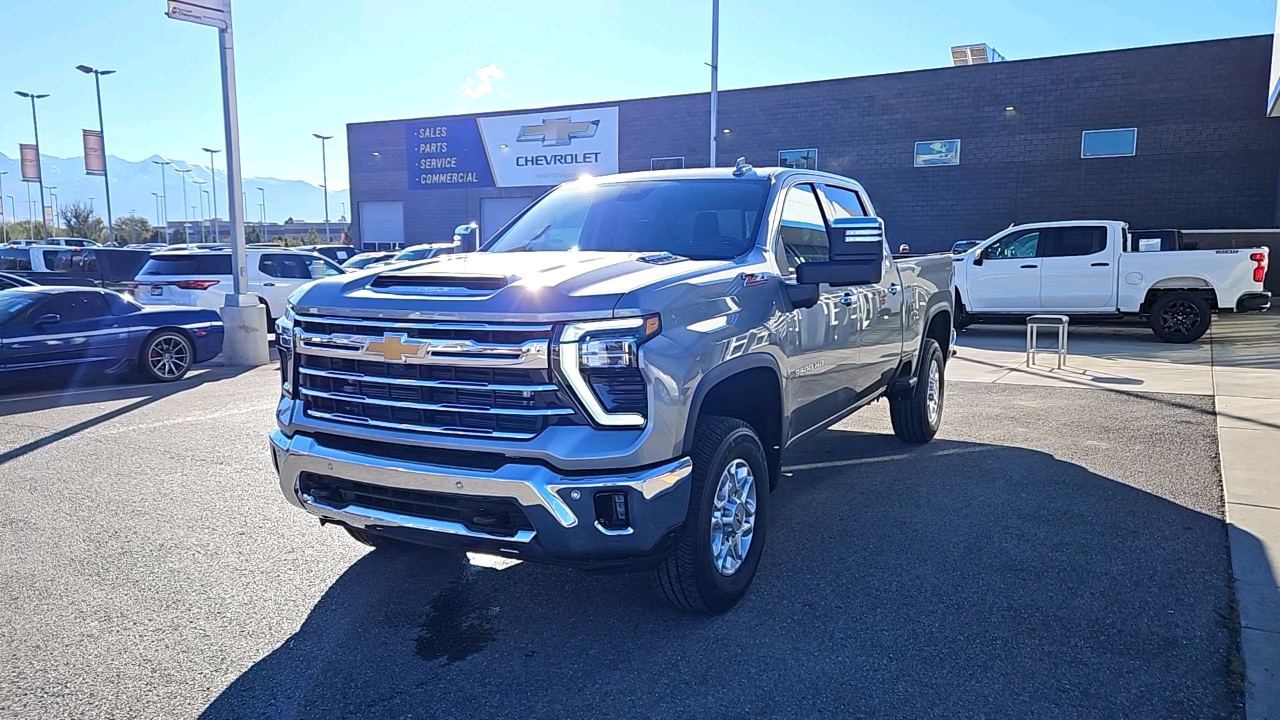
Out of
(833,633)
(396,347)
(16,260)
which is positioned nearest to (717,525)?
(833,633)

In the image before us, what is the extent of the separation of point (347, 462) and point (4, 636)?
170 centimetres

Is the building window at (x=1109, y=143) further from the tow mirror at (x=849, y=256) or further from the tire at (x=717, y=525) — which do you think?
the tire at (x=717, y=525)

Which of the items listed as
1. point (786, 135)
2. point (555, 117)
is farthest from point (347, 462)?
point (555, 117)

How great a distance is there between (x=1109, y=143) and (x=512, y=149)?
2053 centimetres

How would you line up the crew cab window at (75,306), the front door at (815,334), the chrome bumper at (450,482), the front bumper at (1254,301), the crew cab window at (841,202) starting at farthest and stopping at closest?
the front bumper at (1254,301) → the crew cab window at (75,306) → the crew cab window at (841,202) → the front door at (815,334) → the chrome bumper at (450,482)

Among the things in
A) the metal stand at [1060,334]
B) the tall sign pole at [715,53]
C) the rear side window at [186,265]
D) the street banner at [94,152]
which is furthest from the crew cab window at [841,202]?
the street banner at [94,152]

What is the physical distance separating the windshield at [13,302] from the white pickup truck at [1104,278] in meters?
13.9

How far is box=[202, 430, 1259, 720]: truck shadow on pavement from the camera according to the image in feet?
10.5

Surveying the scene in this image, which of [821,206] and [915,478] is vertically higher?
[821,206]

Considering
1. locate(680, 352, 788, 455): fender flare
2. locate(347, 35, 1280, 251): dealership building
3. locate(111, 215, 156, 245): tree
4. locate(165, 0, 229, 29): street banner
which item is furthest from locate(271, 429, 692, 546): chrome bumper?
locate(111, 215, 156, 245): tree

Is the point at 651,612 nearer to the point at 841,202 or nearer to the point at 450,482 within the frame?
the point at 450,482

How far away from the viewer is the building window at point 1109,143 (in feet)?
79.3

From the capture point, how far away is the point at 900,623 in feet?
12.6

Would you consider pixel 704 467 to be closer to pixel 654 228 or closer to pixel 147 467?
pixel 654 228
